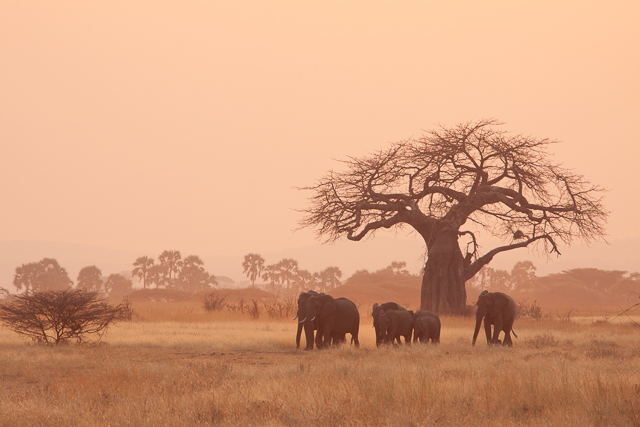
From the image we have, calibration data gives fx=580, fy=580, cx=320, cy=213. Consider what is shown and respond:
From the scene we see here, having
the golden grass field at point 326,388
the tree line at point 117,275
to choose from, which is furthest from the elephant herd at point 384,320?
the tree line at point 117,275

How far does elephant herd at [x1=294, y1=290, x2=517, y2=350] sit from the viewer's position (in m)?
14.2

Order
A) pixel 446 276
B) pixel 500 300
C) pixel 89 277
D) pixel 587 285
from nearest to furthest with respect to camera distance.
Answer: pixel 500 300, pixel 446 276, pixel 587 285, pixel 89 277

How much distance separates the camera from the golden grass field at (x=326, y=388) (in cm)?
664

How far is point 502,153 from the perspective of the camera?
83.4ft

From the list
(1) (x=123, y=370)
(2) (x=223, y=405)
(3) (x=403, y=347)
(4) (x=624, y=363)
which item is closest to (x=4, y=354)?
(1) (x=123, y=370)

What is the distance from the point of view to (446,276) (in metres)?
25.2

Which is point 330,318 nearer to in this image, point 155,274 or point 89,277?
point 89,277

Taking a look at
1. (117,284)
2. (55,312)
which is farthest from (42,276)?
(55,312)

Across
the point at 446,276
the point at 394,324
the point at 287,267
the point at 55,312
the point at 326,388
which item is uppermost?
the point at 287,267

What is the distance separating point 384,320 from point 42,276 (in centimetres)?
9501

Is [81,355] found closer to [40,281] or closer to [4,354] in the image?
[4,354]

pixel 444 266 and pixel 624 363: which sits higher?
pixel 444 266

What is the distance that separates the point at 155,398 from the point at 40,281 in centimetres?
9893

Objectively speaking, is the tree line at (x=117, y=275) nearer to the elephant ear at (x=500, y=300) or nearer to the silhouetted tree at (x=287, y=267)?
the silhouetted tree at (x=287, y=267)
